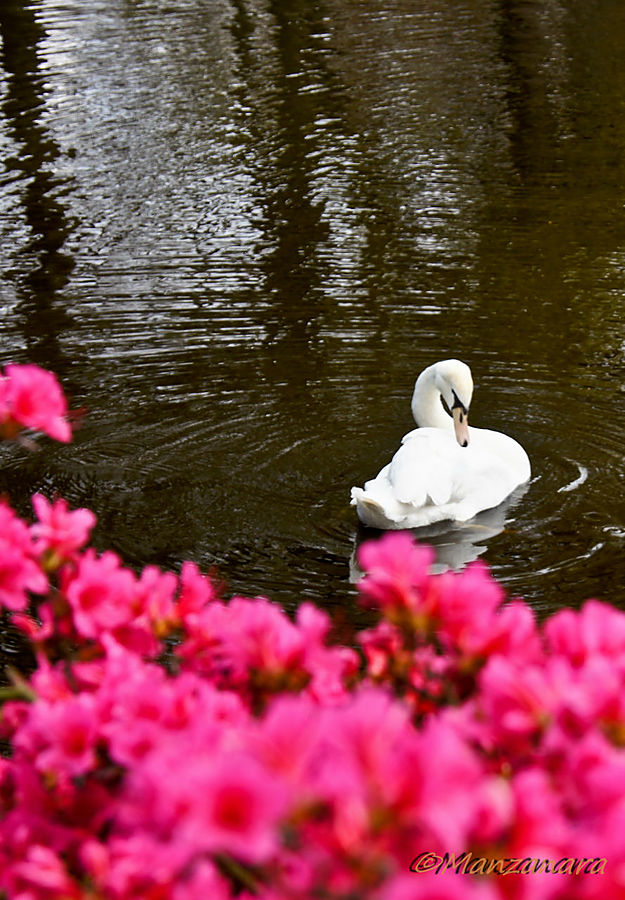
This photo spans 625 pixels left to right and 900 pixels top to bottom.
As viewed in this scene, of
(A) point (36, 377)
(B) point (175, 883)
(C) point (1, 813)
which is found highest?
(A) point (36, 377)

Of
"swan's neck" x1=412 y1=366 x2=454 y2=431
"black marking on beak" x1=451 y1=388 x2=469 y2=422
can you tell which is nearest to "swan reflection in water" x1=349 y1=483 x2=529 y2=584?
"black marking on beak" x1=451 y1=388 x2=469 y2=422

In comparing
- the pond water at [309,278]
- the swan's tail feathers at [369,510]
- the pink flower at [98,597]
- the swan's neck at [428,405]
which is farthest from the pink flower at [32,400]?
the swan's neck at [428,405]

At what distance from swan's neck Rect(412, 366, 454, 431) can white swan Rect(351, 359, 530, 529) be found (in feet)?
0.34

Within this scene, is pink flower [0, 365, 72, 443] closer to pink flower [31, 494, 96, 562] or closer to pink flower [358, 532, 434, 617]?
pink flower [31, 494, 96, 562]

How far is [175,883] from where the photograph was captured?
138 cm

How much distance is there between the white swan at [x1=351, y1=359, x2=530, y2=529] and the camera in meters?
5.11

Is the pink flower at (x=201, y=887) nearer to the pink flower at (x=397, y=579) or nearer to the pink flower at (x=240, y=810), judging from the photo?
the pink flower at (x=240, y=810)

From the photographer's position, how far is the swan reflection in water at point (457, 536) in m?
4.96

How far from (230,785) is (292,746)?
0.10 metres

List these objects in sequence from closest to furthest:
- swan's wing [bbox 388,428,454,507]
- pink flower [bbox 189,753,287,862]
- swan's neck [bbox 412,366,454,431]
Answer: pink flower [bbox 189,753,287,862] → swan's wing [bbox 388,428,454,507] → swan's neck [bbox 412,366,454,431]

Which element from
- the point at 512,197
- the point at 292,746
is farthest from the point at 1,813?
the point at 512,197

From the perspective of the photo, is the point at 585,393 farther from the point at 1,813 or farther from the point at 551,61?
the point at 551,61

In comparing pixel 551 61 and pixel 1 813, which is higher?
pixel 1 813

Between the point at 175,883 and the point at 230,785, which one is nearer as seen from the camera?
the point at 230,785
